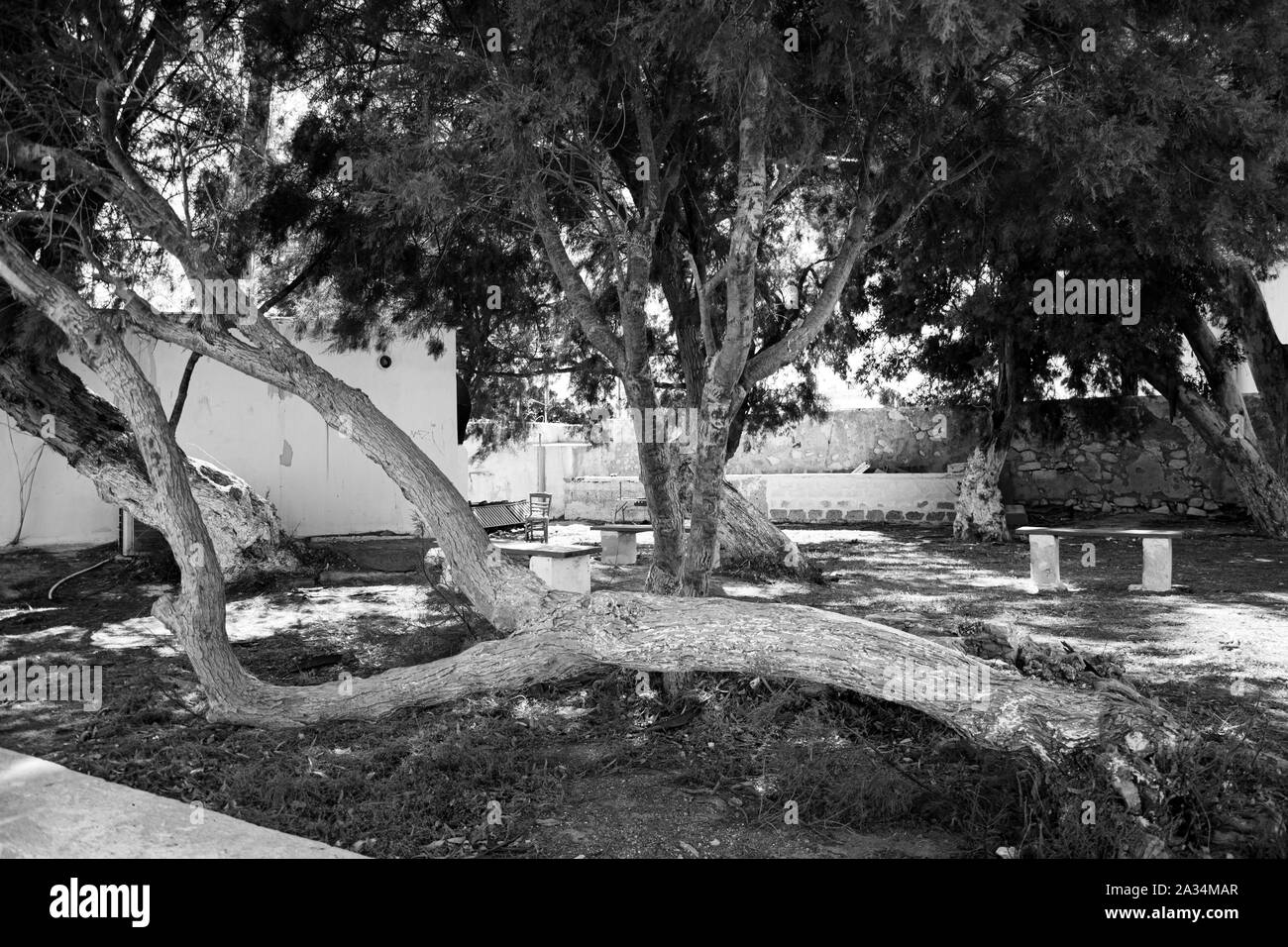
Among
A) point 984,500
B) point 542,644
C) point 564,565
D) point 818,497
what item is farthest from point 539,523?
point 542,644

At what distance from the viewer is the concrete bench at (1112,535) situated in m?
9.37

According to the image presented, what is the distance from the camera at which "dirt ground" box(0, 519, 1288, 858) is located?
13.0 ft

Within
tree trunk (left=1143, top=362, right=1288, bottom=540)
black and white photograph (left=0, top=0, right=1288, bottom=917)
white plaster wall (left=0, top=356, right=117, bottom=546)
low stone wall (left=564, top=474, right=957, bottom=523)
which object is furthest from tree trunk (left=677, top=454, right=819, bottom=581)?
white plaster wall (left=0, top=356, right=117, bottom=546)

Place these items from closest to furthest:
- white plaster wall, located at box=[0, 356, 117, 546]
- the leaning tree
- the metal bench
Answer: the leaning tree
white plaster wall, located at box=[0, 356, 117, 546]
the metal bench

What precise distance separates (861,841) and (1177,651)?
156 inches

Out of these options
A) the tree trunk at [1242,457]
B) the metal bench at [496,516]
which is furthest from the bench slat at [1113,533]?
the metal bench at [496,516]

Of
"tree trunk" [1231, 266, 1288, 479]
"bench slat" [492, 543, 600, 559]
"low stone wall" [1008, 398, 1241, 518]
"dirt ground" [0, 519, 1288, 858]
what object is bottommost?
"dirt ground" [0, 519, 1288, 858]

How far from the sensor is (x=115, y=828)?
3799 mm

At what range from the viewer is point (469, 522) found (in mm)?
5777

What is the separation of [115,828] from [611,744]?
2312 millimetres

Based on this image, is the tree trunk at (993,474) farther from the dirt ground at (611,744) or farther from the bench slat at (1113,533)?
the dirt ground at (611,744)

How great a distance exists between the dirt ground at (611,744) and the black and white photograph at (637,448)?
33mm

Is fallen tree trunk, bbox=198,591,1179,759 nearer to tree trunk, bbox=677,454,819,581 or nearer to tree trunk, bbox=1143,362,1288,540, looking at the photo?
tree trunk, bbox=677,454,819,581

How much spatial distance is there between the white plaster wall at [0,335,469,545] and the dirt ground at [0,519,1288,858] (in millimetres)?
3280
